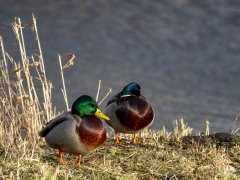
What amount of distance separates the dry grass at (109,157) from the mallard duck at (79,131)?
0.14m

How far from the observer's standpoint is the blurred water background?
1077 cm

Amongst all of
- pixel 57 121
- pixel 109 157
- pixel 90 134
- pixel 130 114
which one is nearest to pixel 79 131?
pixel 90 134

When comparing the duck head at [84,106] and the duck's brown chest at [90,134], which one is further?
the duck head at [84,106]

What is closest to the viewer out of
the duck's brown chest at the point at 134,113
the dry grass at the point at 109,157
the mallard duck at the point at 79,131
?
the dry grass at the point at 109,157

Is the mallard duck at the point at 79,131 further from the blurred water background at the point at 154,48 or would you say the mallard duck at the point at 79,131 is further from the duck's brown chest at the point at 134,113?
the blurred water background at the point at 154,48

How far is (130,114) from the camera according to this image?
671 centimetres

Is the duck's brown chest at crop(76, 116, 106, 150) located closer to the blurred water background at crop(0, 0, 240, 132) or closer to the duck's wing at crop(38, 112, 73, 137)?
the duck's wing at crop(38, 112, 73, 137)

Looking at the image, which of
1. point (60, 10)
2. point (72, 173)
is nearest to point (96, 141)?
point (72, 173)

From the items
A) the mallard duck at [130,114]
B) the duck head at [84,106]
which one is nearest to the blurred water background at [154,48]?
the mallard duck at [130,114]

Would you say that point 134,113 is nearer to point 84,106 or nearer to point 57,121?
point 84,106

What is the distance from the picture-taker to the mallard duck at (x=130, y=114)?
6668mm

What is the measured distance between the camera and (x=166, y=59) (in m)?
11.8

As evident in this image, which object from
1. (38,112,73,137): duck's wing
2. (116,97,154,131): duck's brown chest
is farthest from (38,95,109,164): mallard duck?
(116,97,154,131): duck's brown chest

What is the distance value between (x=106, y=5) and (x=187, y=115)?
3.58 metres
